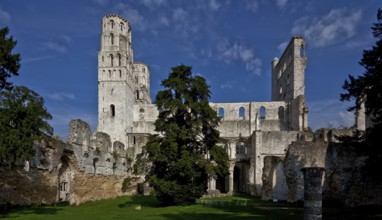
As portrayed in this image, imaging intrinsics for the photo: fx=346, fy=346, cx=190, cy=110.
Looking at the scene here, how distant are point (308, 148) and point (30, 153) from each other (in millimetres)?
18042

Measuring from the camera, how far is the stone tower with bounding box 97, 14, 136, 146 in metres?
50.8

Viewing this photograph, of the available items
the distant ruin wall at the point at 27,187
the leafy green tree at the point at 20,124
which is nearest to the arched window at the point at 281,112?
the distant ruin wall at the point at 27,187

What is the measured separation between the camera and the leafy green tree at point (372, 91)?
1474 centimetres

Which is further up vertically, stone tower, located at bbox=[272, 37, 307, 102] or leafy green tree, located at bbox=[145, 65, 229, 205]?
stone tower, located at bbox=[272, 37, 307, 102]

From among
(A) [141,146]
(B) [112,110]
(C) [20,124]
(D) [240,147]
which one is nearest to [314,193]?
(C) [20,124]

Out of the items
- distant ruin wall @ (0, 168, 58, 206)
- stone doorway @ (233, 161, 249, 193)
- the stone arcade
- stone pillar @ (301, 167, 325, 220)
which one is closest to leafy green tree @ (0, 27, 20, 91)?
distant ruin wall @ (0, 168, 58, 206)

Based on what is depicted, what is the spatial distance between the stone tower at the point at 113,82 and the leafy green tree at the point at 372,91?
38.7 meters

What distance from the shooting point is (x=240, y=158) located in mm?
45375

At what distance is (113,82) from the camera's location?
51.3 metres

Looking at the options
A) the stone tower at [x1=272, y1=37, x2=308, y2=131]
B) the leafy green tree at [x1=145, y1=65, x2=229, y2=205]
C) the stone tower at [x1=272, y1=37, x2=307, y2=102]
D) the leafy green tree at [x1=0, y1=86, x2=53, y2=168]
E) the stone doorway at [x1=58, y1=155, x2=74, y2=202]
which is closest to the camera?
the leafy green tree at [x1=0, y1=86, x2=53, y2=168]

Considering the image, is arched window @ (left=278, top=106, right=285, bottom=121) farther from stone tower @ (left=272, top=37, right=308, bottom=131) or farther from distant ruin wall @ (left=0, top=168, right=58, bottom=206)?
distant ruin wall @ (left=0, top=168, right=58, bottom=206)

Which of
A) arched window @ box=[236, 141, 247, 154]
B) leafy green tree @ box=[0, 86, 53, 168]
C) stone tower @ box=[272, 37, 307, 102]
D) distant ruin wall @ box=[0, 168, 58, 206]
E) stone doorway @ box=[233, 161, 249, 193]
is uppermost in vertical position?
stone tower @ box=[272, 37, 307, 102]

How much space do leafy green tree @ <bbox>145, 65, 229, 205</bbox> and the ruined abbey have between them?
1895 mm

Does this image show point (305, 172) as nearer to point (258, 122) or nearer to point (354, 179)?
point (354, 179)
